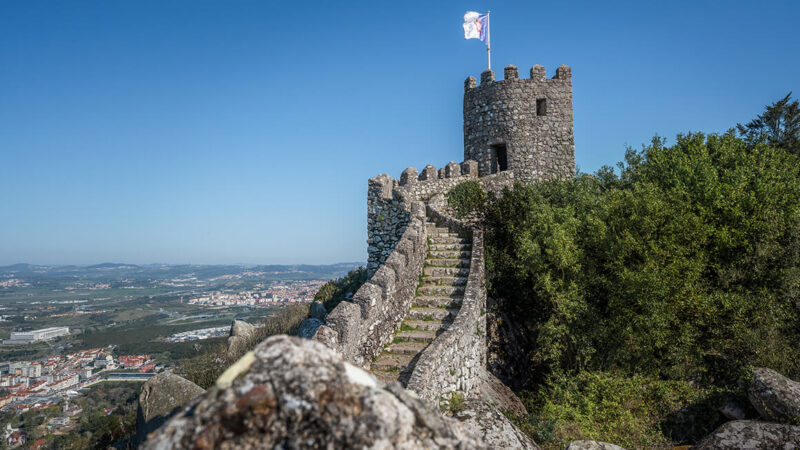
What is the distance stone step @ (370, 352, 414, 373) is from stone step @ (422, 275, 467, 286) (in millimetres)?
3095

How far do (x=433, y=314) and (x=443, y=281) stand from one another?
1597 millimetres

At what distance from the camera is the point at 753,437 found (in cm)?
782

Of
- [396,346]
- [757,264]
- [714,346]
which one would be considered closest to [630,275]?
[714,346]

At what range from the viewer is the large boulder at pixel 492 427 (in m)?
7.33

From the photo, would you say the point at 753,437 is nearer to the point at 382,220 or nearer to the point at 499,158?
the point at 382,220

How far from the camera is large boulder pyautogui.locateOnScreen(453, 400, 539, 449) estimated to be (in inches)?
289

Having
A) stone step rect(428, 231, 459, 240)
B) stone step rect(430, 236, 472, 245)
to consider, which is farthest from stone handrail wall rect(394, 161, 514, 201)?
stone step rect(430, 236, 472, 245)

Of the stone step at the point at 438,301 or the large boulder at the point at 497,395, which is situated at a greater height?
the stone step at the point at 438,301

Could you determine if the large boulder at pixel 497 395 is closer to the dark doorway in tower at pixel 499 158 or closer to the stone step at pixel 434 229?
the stone step at pixel 434 229

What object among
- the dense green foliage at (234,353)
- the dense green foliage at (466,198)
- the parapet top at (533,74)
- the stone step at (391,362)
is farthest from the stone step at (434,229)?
the parapet top at (533,74)

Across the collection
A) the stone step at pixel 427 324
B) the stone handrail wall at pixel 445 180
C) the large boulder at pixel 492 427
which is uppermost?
the stone handrail wall at pixel 445 180

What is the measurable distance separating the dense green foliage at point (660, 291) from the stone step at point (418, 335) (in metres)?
2.79

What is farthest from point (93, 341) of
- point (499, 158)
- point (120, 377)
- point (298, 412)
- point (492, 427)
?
point (298, 412)

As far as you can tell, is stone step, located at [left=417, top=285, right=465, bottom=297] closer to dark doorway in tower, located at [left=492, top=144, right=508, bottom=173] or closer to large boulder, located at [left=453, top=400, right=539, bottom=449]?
large boulder, located at [left=453, top=400, right=539, bottom=449]
